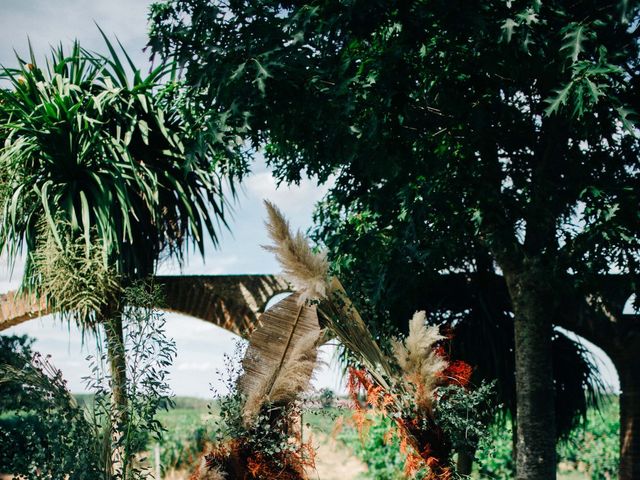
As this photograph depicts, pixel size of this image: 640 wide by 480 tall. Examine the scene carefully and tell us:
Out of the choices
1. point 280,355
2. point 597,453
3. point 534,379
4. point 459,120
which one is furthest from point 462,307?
point 597,453

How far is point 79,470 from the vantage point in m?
4.18

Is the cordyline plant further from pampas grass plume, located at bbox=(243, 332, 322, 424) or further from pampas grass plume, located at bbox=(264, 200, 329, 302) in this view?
pampas grass plume, located at bbox=(243, 332, 322, 424)

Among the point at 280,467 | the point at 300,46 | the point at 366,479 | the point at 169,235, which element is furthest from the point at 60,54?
the point at 366,479

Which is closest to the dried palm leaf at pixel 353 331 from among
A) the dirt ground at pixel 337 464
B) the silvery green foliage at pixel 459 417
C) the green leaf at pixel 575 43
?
the silvery green foliage at pixel 459 417

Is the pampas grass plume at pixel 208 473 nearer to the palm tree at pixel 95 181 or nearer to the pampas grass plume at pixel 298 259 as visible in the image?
the pampas grass plume at pixel 298 259

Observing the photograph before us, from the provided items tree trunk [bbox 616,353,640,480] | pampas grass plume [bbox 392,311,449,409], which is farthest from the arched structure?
pampas grass plume [bbox 392,311,449,409]

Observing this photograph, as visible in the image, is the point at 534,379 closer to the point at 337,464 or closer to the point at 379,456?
the point at 379,456

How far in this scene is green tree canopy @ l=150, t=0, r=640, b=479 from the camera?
518cm

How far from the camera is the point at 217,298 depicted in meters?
9.46

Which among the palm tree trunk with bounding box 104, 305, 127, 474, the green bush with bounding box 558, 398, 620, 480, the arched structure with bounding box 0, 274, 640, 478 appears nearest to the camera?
the palm tree trunk with bounding box 104, 305, 127, 474

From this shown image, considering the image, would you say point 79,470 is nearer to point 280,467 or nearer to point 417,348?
point 280,467

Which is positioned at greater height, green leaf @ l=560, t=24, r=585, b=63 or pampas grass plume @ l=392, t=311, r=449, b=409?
green leaf @ l=560, t=24, r=585, b=63

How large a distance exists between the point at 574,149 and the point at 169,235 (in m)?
5.22

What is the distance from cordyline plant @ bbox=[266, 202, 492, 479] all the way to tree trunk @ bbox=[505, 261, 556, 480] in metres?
2.71
